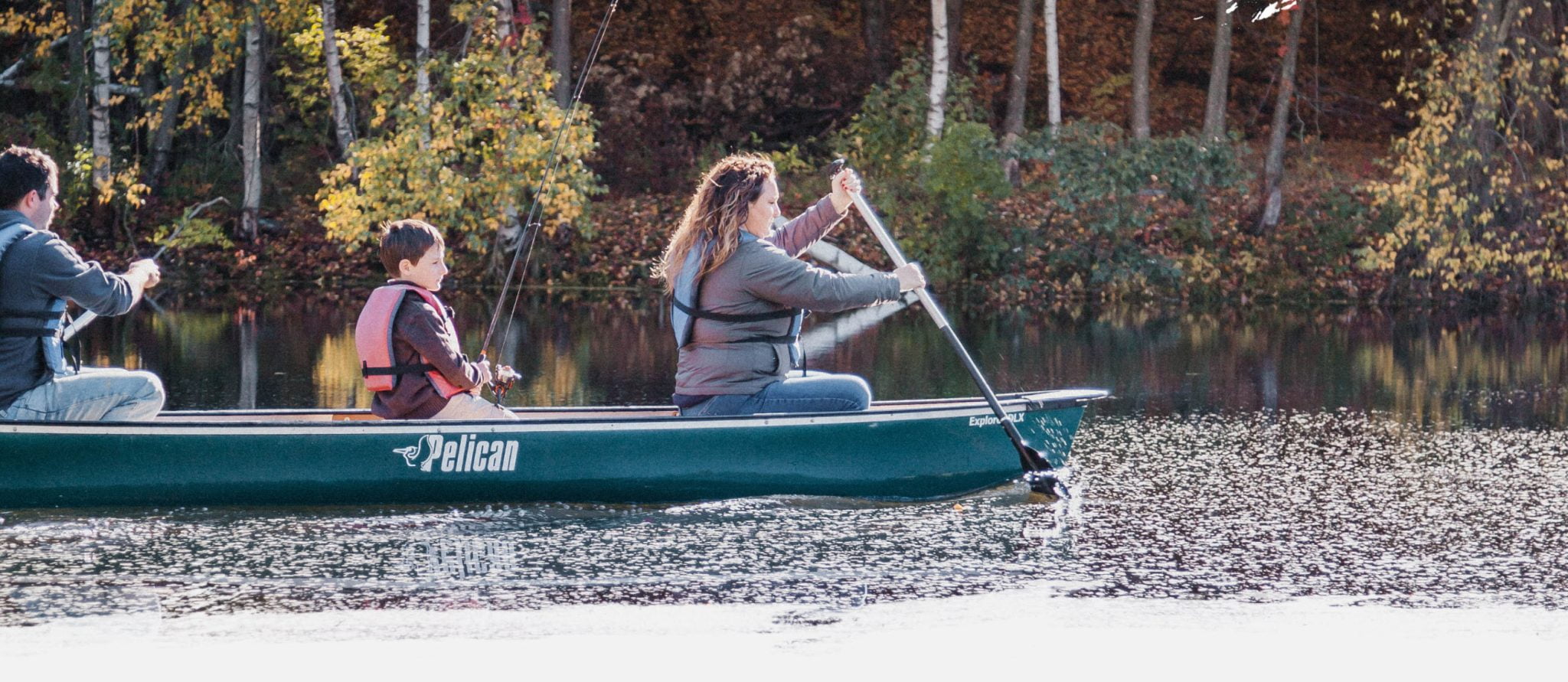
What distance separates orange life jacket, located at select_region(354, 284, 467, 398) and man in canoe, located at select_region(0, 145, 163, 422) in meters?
0.85

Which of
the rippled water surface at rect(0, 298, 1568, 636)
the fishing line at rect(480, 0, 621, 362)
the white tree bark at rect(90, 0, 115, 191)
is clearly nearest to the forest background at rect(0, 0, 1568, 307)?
the white tree bark at rect(90, 0, 115, 191)

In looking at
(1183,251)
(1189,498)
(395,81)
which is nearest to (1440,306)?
(1183,251)

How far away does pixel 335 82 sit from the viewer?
24.2 meters

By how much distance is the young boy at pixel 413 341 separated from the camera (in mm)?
7984

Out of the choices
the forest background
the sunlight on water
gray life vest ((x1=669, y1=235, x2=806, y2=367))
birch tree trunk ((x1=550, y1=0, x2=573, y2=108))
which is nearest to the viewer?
the sunlight on water

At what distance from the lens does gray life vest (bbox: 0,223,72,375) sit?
7680mm

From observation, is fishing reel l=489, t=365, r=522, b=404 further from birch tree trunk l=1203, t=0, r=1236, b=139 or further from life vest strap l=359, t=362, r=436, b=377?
birch tree trunk l=1203, t=0, r=1236, b=139

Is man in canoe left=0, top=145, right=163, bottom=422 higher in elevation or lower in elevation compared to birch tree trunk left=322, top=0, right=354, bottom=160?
lower

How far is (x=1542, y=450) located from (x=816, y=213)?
3.98m

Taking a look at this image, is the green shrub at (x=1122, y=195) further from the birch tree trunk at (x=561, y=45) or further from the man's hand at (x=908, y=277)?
the man's hand at (x=908, y=277)

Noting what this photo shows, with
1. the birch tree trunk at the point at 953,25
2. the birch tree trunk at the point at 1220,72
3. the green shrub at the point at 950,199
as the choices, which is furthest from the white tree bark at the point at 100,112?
the birch tree trunk at the point at 1220,72

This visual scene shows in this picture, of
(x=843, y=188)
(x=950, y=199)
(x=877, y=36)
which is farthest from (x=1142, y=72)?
(x=843, y=188)

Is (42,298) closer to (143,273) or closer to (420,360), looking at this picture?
(143,273)

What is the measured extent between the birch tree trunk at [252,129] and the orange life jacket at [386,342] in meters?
15.7
